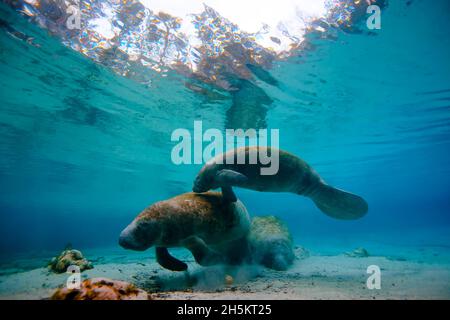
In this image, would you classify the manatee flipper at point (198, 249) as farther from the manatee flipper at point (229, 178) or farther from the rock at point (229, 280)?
the manatee flipper at point (229, 178)

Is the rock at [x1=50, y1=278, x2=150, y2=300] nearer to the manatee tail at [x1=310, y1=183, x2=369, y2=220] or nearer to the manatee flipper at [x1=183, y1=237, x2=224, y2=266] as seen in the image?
the manatee flipper at [x1=183, y1=237, x2=224, y2=266]

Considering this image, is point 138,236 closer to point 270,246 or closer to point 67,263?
point 67,263

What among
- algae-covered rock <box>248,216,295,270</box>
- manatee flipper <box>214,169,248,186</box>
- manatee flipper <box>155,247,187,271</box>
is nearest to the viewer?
manatee flipper <box>155,247,187,271</box>

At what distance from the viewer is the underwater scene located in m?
5.44

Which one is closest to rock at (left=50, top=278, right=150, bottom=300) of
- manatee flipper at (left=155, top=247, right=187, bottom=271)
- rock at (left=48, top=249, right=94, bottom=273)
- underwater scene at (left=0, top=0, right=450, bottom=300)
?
underwater scene at (left=0, top=0, right=450, bottom=300)

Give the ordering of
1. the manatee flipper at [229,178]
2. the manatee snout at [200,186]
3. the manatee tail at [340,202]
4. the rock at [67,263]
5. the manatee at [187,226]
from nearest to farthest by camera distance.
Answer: the manatee at [187,226], the manatee flipper at [229,178], the manatee snout at [200,186], the rock at [67,263], the manatee tail at [340,202]

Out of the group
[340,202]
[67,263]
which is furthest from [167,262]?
[340,202]

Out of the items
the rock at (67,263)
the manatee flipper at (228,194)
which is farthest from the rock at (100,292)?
the rock at (67,263)

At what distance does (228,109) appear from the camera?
51.9 ft

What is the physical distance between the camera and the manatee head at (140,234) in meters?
4.46

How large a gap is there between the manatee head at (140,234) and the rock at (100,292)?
49.1 inches

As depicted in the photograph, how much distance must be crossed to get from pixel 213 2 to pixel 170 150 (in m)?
17.1
